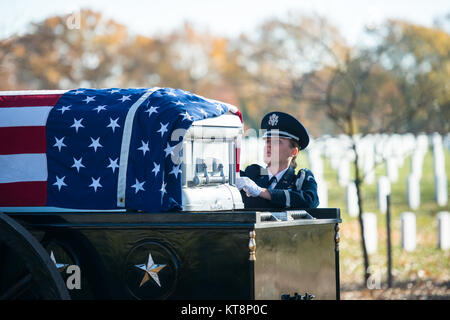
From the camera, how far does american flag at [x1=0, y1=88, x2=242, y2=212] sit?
15.5 ft

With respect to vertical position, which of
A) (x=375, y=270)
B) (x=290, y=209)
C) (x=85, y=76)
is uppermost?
(x=85, y=76)

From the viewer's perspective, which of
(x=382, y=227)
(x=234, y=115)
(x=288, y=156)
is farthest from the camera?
(x=382, y=227)

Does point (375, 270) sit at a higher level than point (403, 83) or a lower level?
lower

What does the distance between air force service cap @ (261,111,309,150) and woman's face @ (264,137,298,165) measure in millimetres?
51

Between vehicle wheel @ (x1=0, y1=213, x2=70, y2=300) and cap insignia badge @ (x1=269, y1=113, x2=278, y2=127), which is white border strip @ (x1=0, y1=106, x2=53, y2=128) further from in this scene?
cap insignia badge @ (x1=269, y1=113, x2=278, y2=127)

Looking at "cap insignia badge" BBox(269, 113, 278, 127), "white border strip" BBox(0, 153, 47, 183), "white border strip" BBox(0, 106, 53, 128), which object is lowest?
"white border strip" BBox(0, 153, 47, 183)

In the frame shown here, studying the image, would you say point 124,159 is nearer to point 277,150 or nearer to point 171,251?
point 171,251

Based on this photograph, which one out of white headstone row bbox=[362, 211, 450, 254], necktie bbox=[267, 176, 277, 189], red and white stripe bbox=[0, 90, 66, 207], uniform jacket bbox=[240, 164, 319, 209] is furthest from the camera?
white headstone row bbox=[362, 211, 450, 254]

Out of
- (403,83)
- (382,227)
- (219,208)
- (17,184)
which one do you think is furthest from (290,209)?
(403,83)

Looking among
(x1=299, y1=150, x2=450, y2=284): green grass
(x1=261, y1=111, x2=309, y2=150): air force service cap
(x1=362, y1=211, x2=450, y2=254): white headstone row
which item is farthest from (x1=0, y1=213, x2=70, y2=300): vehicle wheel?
(x1=362, y1=211, x2=450, y2=254): white headstone row

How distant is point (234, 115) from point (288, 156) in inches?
26.6

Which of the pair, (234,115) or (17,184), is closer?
(17,184)

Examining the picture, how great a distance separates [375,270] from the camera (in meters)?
11.9

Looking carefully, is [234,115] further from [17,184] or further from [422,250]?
[422,250]
